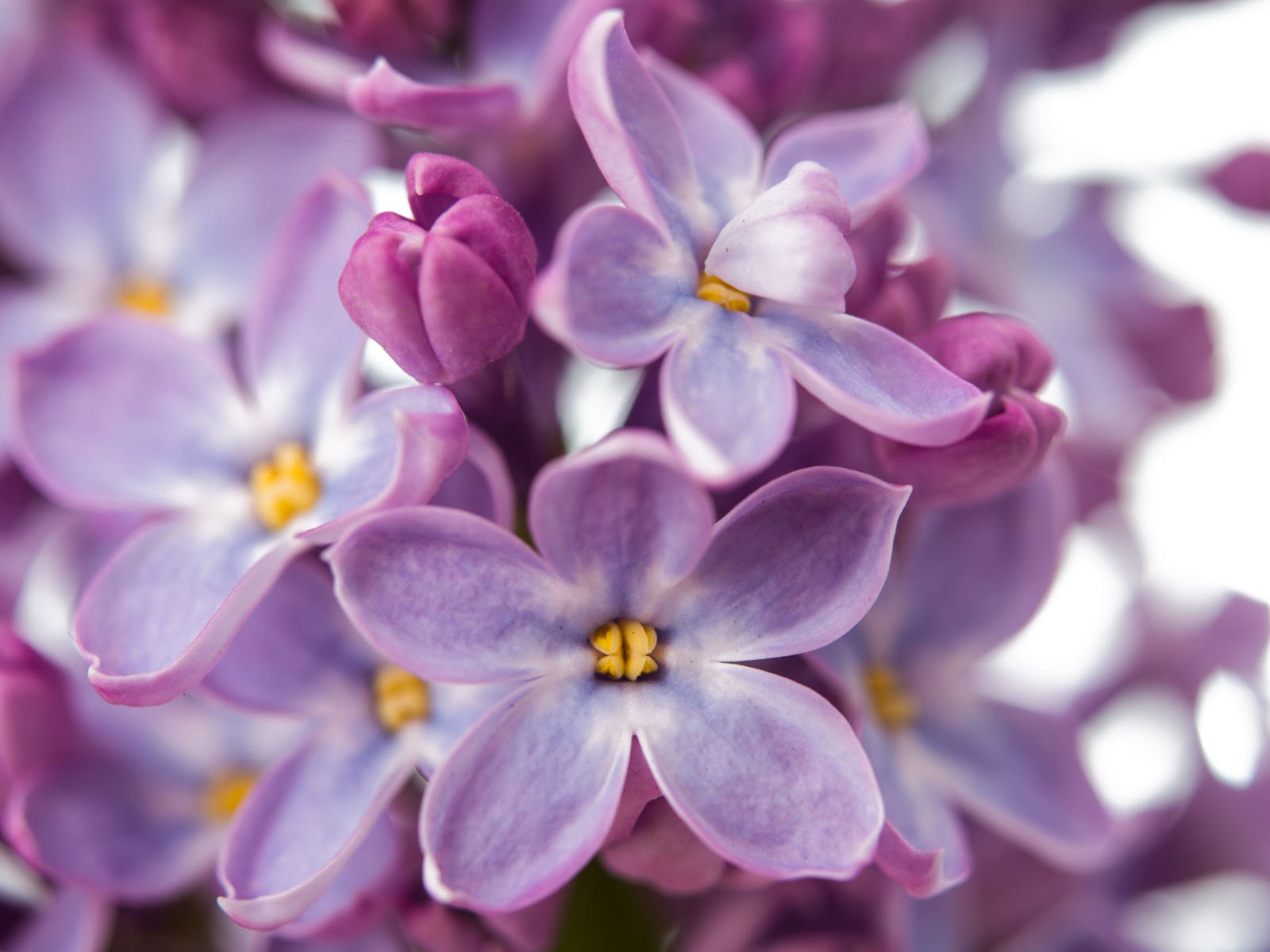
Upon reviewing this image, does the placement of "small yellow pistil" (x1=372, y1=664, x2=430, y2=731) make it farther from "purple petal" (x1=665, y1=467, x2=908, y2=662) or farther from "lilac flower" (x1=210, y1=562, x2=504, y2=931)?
"purple petal" (x1=665, y1=467, x2=908, y2=662)

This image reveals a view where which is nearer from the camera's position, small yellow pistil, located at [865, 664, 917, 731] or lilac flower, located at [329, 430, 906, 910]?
lilac flower, located at [329, 430, 906, 910]

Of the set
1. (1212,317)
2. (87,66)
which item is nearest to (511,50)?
(87,66)

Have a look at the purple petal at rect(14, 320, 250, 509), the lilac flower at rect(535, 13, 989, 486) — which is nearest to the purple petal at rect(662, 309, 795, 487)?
the lilac flower at rect(535, 13, 989, 486)

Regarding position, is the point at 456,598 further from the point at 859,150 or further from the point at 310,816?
the point at 859,150

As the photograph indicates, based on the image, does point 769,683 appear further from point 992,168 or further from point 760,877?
point 992,168

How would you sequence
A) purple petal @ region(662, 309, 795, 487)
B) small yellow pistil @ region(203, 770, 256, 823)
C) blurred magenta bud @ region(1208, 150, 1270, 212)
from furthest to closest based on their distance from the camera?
blurred magenta bud @ region(1208, 150, 1270, 212) < small yellow pistil @ region(203, 770, 256, 823) < purple petal @ region(662, 309, 795, 487)
